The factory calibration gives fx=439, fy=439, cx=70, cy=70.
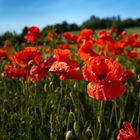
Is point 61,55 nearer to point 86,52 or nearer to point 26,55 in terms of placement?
point 26,55

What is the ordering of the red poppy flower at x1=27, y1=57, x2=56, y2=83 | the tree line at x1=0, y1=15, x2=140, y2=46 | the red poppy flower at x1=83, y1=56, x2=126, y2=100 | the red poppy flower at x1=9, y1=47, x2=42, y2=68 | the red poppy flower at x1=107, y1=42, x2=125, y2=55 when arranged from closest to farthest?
the red poppy flower at x1=83, y1=56, x2=126, y2=100 < the red poppy flower at x1=27, y1=57, x2=56, y2=83 < the red poppy flower at x1=9, y1=47, x2=42, y2=68 < the red poppy flower at x1=107, y1=42, x2=125, y2=55 < the tree line at x1=0, y1=15, x2=140, y2=46

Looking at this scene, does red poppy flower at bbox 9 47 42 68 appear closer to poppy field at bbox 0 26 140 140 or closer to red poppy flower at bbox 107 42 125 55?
poppy field at bbox 0 26 140 140

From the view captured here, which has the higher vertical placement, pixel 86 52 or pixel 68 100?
pixel 86 52

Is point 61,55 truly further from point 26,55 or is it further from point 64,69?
point 26,55

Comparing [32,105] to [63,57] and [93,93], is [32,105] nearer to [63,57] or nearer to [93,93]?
[63,57]

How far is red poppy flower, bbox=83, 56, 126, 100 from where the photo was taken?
2.12 meters

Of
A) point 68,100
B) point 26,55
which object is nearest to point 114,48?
point 68,100

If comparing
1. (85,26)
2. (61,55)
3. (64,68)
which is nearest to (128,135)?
(64,68)

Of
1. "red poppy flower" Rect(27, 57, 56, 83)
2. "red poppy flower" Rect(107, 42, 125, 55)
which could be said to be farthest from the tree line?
"red poppy flower" Rect(27, 57, 56, 83)

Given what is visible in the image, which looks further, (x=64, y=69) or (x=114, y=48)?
(x=114, y=48)

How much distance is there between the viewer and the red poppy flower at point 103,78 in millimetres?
2117

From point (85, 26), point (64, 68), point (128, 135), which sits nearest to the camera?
point (128, 135)

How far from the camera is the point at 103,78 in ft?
7.40

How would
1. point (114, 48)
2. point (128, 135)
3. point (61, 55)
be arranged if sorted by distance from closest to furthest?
point (128, 135), point (61, 55), point (114, 48)
